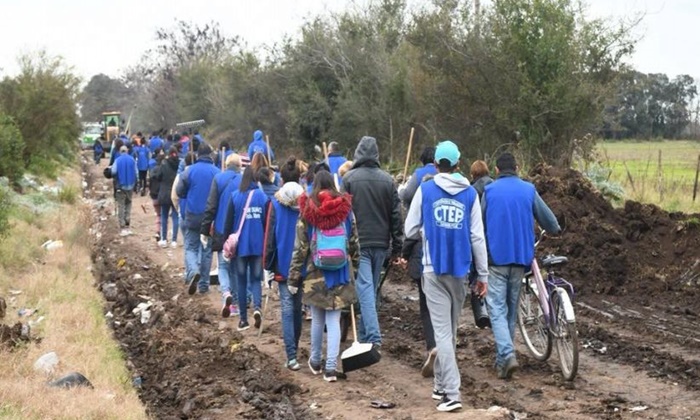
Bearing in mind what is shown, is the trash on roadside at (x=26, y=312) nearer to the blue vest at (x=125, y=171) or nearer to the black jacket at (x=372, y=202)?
the black jacket at (x=372, y=202)

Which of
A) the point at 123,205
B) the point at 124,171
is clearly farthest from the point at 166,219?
the point at 123,205

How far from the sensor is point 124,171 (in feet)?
72.3

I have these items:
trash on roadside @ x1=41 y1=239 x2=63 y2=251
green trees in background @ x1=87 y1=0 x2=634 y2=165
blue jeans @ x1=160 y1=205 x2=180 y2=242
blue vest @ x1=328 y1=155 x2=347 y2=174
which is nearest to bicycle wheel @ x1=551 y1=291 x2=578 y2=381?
blue vest @ x1=328 y1=155 x2=347 y2=174

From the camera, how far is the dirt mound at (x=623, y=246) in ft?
45.3

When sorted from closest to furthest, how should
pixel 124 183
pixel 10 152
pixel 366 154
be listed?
pixel 366 154, pixel 124 183, pixel 10 152

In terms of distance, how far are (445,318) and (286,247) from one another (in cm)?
235

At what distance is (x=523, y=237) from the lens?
8.88 m

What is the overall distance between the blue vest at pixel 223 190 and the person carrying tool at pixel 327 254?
342cm

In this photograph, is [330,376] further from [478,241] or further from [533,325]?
[533,325]

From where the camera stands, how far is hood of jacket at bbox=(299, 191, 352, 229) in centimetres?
862

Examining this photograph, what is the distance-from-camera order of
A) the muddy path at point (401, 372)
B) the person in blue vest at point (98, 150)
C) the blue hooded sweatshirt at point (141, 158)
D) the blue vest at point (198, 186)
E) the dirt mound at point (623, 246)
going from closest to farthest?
the muddy path at point (401, 372) → the dirt mound at point (623, 246) → the blue vest at point (198, 186) → the blue hooded sweatshirt at point (141, 158) → the person in blue vest at point (98, 150)

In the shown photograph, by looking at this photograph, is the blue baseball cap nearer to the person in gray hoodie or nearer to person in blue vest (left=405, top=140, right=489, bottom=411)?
person in blue vest (left=405, top=140, right=489, bottom=411)

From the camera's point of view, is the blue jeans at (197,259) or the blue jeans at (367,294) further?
the blue jeans at (197,259)

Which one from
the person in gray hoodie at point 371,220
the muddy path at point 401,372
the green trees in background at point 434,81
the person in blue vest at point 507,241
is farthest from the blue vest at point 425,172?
the green trees in background at point 434,81
